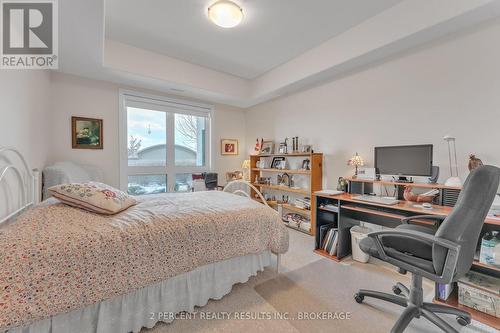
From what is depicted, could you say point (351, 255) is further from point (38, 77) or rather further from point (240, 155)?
point (38, 77)

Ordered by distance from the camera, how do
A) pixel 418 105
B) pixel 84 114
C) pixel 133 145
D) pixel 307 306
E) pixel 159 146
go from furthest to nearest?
pixel 159 146 < pixel 133 145 < pixel 84 114 < pixel 418 105 < pixel 307 306

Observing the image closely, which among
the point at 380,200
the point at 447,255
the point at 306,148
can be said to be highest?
the point at 306,148

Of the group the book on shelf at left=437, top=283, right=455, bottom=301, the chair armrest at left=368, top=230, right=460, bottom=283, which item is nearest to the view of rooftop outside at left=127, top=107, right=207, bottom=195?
the chair armrest at left=368, top=230, right=460, bottom=283

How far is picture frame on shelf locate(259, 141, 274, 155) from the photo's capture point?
4157mm

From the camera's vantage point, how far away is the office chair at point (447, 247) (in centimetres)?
117

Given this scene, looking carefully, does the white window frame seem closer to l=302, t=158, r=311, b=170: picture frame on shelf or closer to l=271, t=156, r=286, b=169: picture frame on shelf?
l=271, t=156, r=286, b=169: picture frame on shelf

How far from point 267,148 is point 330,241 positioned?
221 centimetres

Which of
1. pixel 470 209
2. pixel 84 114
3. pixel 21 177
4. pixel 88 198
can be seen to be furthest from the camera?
pixel 84 114

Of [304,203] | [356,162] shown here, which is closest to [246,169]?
[304,203]

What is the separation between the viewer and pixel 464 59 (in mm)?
2027

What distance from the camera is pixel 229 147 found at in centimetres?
474

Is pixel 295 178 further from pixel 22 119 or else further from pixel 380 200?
pixel 22 119

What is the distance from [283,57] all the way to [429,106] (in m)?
2.05

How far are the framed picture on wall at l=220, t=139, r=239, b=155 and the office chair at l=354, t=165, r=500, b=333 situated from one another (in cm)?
363
